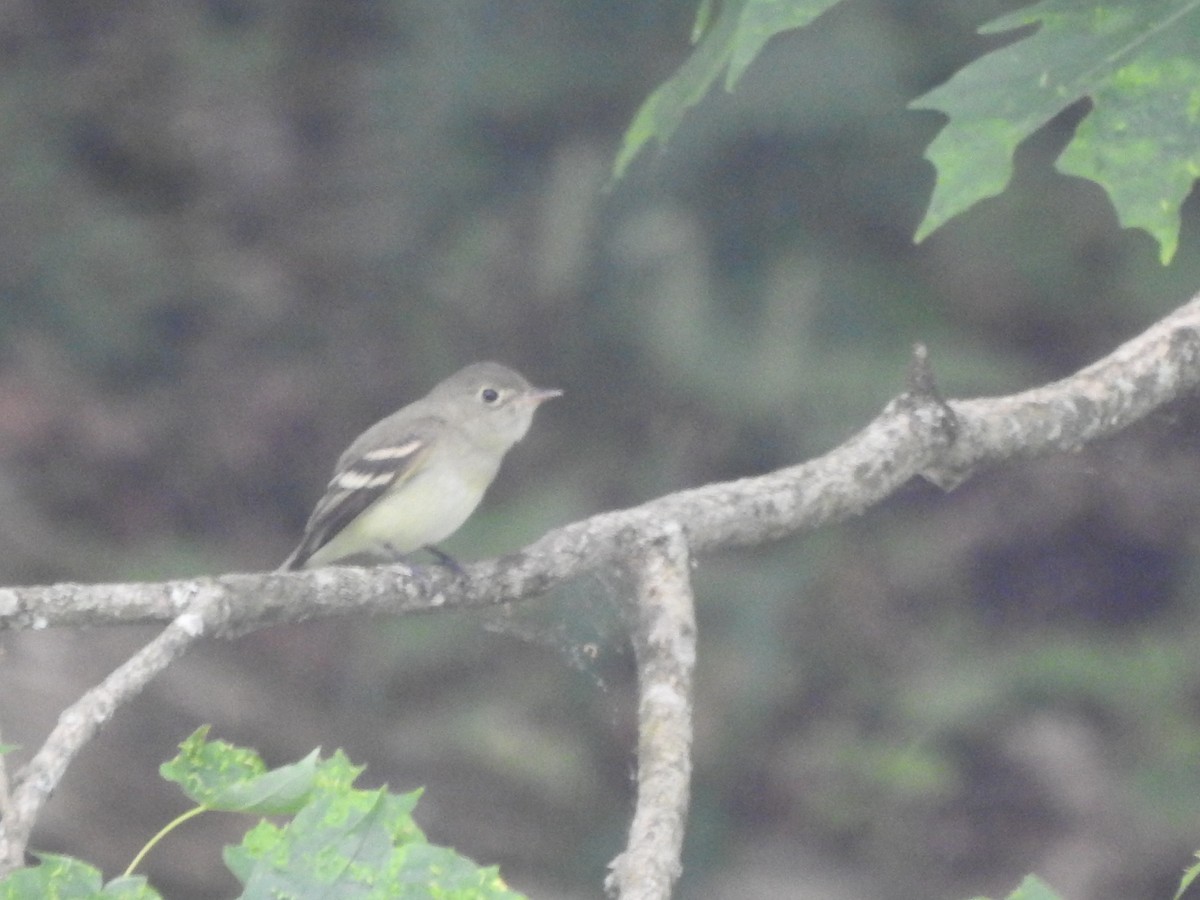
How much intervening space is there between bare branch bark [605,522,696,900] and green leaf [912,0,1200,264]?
895 mm

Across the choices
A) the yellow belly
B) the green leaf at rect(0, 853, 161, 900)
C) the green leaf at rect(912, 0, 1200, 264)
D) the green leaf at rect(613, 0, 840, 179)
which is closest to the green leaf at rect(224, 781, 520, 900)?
the green leaf at rect(0, 853, 161, 900)

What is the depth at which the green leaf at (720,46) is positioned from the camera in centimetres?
273

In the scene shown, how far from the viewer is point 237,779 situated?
2201 millimetres

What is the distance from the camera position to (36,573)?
7.18 m

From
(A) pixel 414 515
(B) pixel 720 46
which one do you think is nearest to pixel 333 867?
(B) pixel 720 46

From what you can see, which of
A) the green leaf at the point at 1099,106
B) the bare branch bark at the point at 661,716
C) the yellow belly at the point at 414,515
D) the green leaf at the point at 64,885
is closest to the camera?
the green leaf at the point at 64,885

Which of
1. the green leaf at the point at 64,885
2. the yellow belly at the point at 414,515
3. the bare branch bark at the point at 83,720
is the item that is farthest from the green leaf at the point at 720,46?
the yellow belly at the point at 414,515

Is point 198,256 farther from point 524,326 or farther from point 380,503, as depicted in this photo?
point 380,503

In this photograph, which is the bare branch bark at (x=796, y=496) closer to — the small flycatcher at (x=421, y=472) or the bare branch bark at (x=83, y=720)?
the bare branch bark at (x=83, y=720)

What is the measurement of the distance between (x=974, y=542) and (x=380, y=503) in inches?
132

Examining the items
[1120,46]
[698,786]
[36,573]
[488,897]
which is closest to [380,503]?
[698,786]

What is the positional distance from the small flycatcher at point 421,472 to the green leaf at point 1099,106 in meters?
2.75

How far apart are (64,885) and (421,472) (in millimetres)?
3522

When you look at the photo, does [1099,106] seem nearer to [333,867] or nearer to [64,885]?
[333,867]
